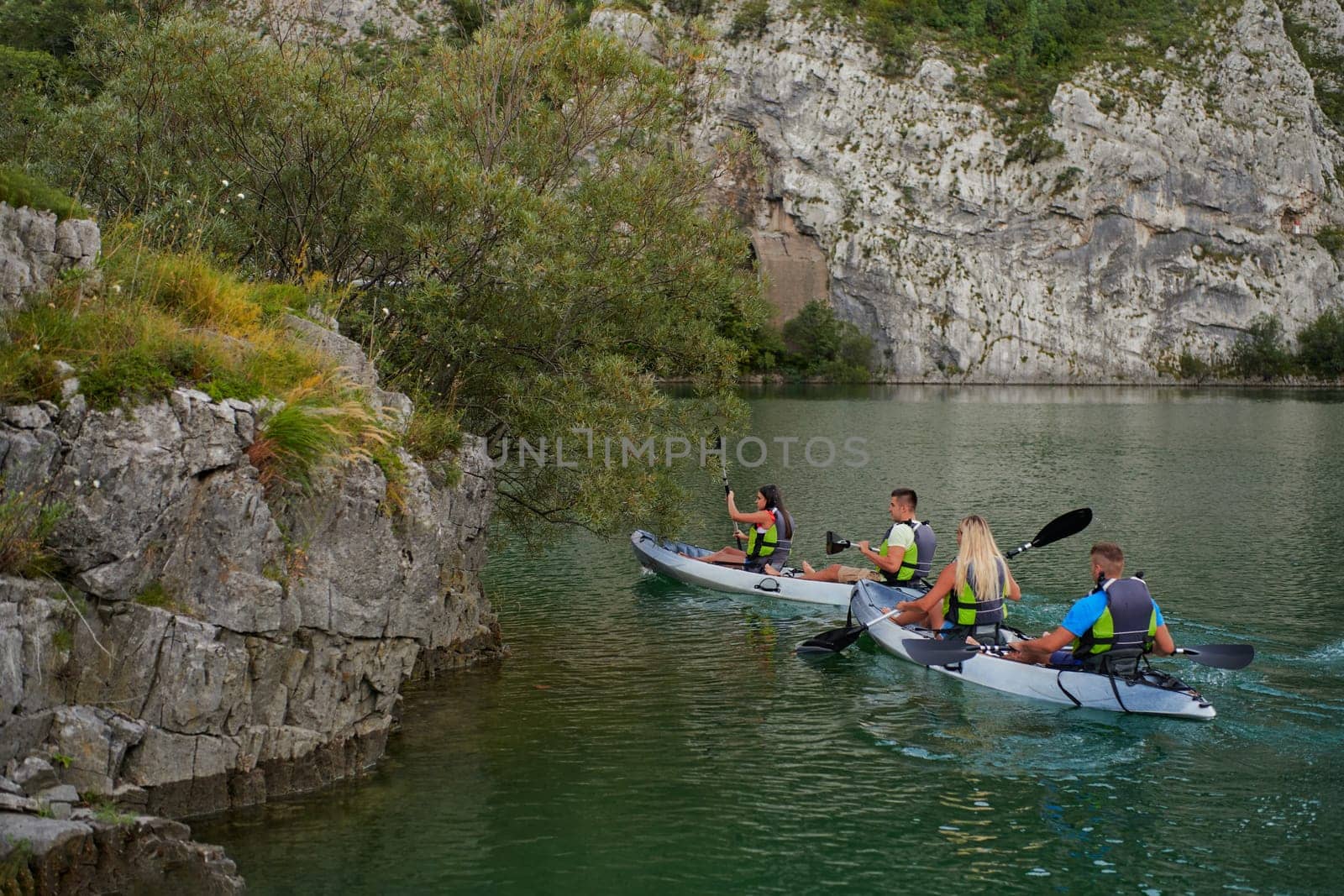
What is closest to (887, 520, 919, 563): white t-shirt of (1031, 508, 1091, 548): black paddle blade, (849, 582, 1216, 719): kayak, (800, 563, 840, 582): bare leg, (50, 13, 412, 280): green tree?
(800, 563, 840, 582): bare leg

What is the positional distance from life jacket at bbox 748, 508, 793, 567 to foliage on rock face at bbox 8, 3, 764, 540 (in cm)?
283

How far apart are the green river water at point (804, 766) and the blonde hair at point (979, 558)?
1278 mm

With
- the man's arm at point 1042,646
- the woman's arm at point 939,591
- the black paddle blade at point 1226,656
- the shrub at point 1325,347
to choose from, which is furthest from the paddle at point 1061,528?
the shrub at point 1325,347

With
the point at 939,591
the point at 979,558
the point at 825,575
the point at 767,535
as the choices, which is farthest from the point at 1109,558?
the point at 767,535

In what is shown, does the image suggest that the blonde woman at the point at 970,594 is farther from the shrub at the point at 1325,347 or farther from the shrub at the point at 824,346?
the shrub at the point at 1325,347

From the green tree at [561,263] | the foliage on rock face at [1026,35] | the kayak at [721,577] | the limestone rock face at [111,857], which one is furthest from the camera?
the foliage on rock face at [1026,35]

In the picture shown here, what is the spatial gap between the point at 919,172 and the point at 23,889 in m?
110

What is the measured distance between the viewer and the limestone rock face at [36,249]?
915cm

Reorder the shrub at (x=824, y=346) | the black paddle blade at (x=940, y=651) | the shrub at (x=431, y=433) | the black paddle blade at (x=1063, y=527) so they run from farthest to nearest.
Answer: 1. the shrub at (x=824, y=346)
2. the black paddle blade at (x=1063, y=527)
3. the black paddle blade at (x=940, y=651)
4. the shrub at (x=431, y=433)

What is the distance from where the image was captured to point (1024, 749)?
38.7ft

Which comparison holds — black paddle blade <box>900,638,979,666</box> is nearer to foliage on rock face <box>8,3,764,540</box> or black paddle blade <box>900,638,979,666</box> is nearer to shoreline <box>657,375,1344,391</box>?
foliage on rock face <box>8,3,764,540</box>

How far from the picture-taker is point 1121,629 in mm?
12547

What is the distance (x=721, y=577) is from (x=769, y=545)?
3.26ft

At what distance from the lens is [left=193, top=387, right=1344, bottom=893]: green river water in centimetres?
884
